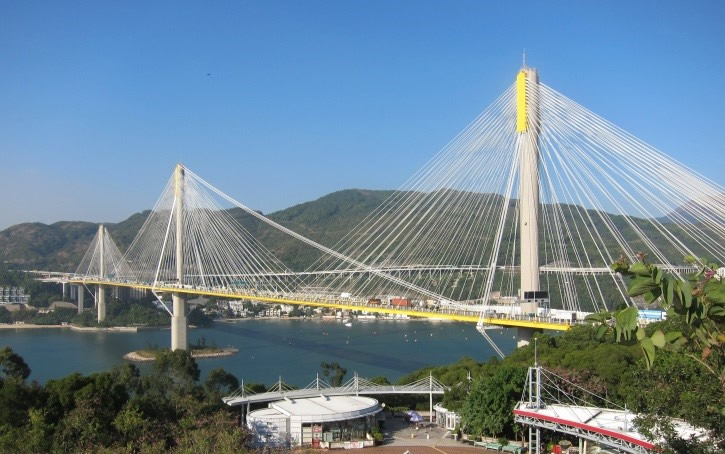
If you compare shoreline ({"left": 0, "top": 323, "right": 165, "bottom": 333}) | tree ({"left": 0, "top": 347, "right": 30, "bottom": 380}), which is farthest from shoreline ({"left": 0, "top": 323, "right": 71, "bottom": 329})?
tree ({"left": 0, "top": 347, "right": 30, "bottom": 380})

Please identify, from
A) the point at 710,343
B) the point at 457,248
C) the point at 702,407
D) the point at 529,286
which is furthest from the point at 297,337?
the point at 710,343

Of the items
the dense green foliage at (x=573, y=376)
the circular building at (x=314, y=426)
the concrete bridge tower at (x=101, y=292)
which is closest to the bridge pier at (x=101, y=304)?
the concrete bridge tower at (x=101, y=292)

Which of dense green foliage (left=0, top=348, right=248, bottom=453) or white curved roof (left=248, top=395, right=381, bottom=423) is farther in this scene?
white curved roof (left=248, top=395, right=381, bottom=423)

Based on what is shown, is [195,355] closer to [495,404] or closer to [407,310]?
[407,310]

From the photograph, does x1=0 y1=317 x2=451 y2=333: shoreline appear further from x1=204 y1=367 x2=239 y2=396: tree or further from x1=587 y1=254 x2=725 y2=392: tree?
x1=587 y1=254 x2=725 y2=392: tree

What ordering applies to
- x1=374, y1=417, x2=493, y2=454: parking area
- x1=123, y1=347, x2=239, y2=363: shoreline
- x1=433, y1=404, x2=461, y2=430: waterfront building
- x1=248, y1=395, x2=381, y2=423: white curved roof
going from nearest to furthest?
x1=374, y1=417, x2=493, y2=454: parking area → x1=248, y1=395, x2=381, y2=423: white curved roof → x1=433, y1=404, x2=461, y2=430: waterfront building → x1=123, y1=347, x2=239, y2=363: shoreline

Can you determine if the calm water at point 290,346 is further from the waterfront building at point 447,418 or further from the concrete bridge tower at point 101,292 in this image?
the waterfront building at point 447,418

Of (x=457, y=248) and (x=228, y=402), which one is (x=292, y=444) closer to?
(x=228, y=402)

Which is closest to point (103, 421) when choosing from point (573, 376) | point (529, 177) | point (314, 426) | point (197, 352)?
point (314, 426)
